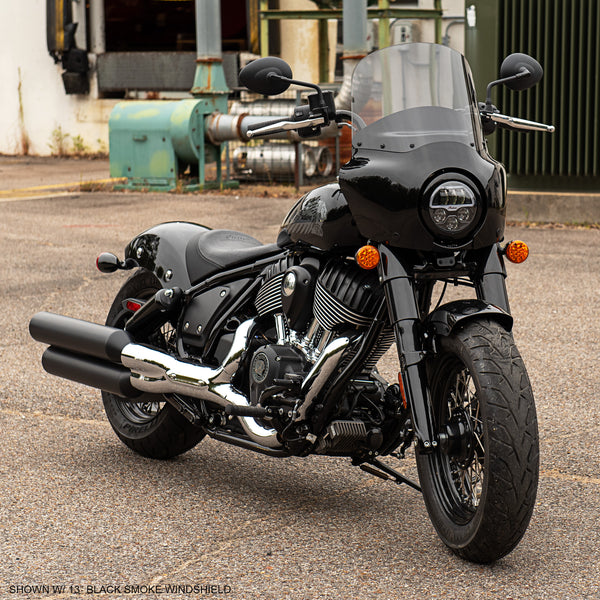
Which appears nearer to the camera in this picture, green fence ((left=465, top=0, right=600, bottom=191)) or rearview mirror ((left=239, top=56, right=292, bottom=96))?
rearview mirror ((left=239, top=56, right=292, bottom=96))

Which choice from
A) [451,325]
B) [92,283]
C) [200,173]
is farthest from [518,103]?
[451,325]

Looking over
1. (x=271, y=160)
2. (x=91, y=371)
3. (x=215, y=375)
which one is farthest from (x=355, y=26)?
(x=215, y=375)

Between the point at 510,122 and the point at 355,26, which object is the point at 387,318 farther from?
the point at 355,26

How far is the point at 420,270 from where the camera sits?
143 inches

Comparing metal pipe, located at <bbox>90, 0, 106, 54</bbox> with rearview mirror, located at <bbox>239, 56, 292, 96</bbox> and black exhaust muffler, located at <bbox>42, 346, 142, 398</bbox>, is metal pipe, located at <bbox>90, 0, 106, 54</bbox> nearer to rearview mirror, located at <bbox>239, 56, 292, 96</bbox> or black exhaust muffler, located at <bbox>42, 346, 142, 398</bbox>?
black exhaust muffler, located at <bbox>42, 346, 142, 398</bbox>

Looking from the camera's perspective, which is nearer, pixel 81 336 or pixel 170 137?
pixel 81 336

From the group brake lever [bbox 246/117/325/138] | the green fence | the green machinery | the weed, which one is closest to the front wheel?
brake lever [bbox 246/117/325/138]

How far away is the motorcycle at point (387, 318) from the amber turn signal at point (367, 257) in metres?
0.01

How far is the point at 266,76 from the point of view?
3.75m

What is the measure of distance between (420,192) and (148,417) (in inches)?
73.5

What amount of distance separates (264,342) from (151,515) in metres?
0.75

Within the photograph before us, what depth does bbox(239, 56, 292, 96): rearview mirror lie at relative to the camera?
12.3 ft

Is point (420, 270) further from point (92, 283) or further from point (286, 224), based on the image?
point (92, 283)

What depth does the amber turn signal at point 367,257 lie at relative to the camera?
11.8ft
